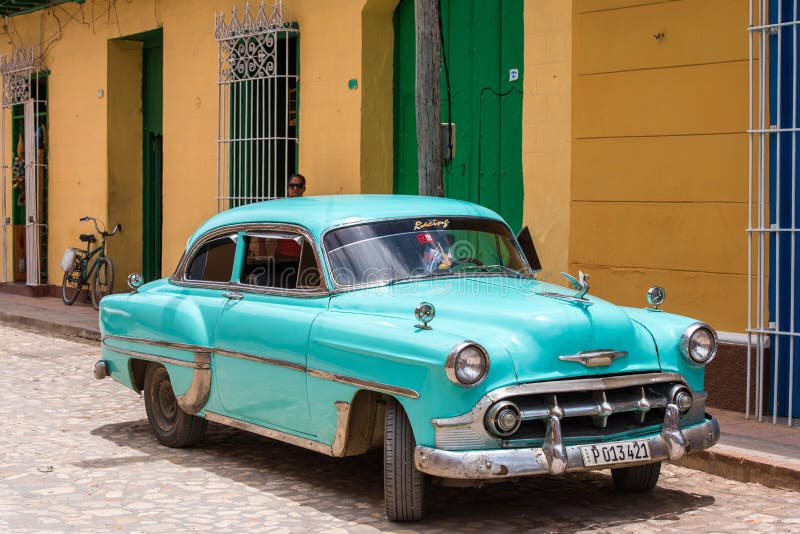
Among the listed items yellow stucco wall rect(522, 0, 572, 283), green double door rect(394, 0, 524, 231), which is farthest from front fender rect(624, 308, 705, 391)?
green double door rect(394, 0, 524, 231)

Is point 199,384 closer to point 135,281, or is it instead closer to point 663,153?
point 135,281

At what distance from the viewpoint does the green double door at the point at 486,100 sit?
34.6 ft

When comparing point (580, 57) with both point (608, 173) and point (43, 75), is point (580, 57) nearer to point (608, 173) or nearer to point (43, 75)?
point (608, 173)

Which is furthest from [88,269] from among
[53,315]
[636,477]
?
[636,477]

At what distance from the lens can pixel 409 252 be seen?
613 cm

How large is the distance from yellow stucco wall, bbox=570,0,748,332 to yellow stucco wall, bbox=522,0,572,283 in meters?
0.16

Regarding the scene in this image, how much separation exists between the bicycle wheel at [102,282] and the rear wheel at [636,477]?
34.5ft

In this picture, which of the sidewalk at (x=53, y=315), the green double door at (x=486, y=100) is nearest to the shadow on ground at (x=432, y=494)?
the green double door at (x=486, y=100)

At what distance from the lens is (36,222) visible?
17797mm

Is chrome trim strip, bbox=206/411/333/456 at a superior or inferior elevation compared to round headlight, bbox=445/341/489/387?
inferior

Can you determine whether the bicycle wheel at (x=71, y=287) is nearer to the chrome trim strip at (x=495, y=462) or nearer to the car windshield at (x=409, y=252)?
the car windshield at (x=409, y=252)

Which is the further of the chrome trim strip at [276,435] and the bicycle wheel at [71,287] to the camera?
the bicycle wheel at [71,287]

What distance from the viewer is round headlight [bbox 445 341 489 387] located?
4.94 meters

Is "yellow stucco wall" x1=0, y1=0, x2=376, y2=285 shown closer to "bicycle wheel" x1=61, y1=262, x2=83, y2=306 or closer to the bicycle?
the bicycle
